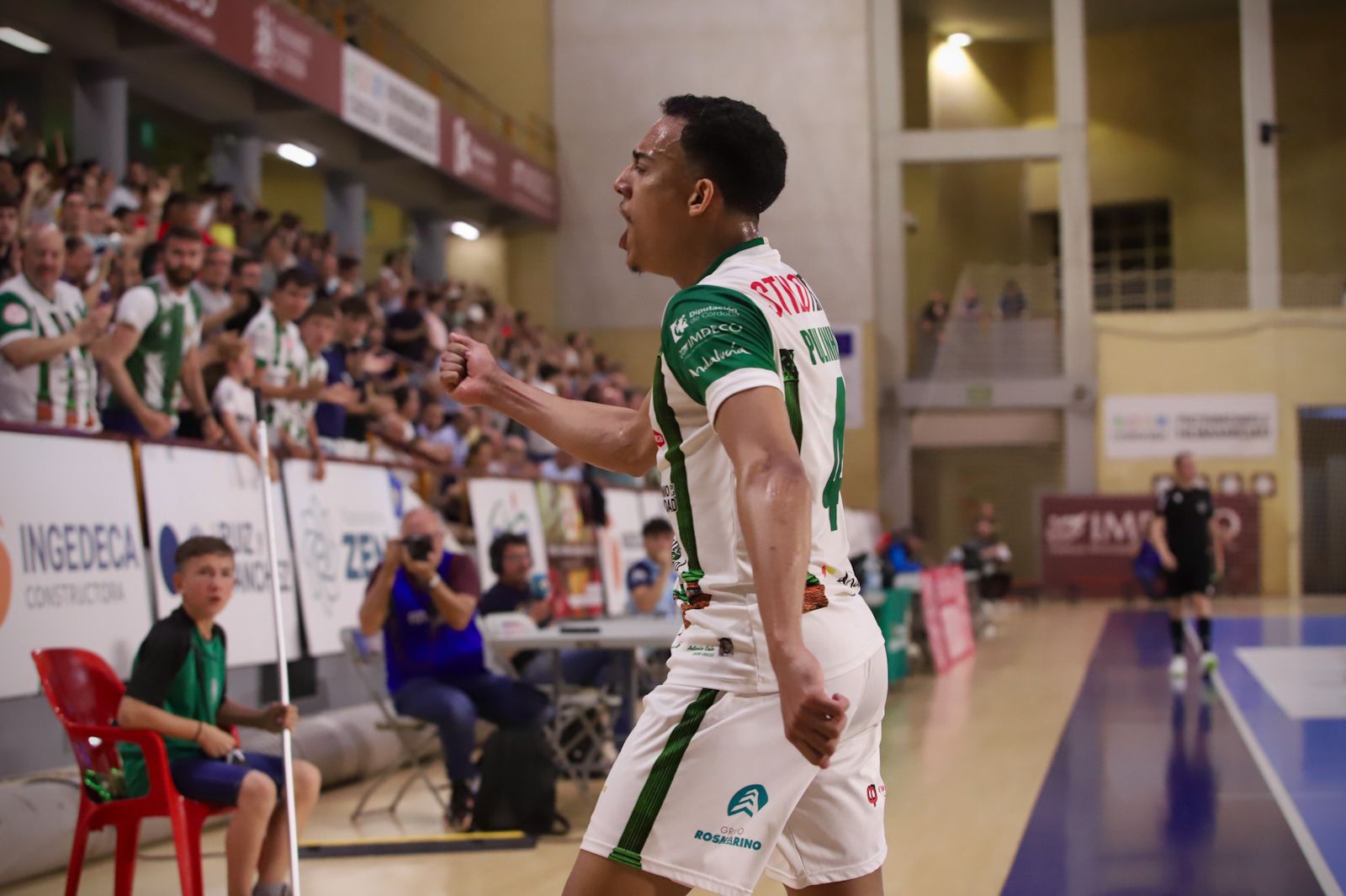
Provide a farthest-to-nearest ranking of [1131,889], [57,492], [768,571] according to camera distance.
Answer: [57,492] < [1131,889] < [768,571]

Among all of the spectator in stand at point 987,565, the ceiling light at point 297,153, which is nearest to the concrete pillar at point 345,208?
the ceiling light at point 297,153

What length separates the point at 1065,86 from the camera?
28.8 metres

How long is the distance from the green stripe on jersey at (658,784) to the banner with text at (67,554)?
4828mm

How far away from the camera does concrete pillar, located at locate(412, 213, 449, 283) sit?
24547 mm

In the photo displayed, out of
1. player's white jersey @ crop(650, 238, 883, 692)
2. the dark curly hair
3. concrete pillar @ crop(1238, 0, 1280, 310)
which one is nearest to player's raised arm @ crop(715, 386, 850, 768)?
player's white jersey @ crop(650, 238, 883, 692)

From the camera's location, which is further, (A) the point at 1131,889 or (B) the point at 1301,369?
(B) the point at 1301,369

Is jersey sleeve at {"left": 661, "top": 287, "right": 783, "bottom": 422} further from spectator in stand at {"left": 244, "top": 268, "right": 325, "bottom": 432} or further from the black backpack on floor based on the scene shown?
spectator in stand at {"left": 244, "top": 268, "right": 325, "bottom": 432}

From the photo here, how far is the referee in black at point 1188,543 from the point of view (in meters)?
13.3

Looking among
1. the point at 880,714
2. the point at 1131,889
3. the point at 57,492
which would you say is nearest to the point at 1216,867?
the point at 1131,889

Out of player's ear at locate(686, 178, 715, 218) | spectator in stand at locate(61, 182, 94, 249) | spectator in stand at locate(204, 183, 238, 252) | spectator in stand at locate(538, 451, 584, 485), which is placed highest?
spectator in stand at locate(204, 183, 238, 252)

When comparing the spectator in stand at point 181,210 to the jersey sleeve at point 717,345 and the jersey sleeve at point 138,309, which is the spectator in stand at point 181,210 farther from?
the jersey sleeve at point 717,345

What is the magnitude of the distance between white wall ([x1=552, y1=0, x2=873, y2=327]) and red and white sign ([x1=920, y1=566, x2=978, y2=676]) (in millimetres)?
11040

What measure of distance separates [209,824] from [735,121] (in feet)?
20.1

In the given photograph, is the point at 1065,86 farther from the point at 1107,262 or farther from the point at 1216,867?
the point at 1216,867
